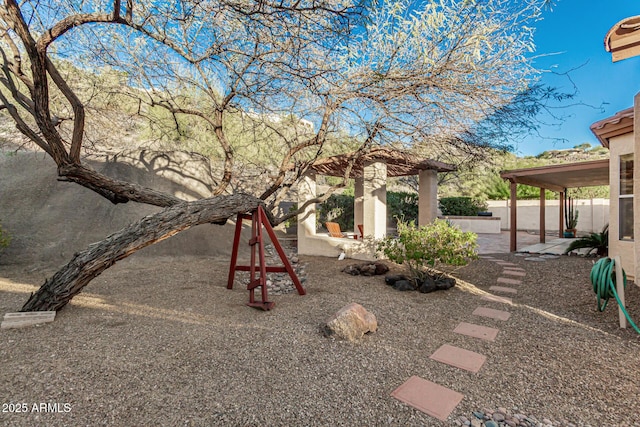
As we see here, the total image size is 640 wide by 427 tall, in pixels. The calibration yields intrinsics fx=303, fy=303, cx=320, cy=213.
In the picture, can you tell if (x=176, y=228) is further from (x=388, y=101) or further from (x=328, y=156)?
(x=328, y=156)

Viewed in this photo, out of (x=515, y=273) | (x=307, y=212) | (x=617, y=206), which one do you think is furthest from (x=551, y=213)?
(x=307, y=212)

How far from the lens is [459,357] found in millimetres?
2936

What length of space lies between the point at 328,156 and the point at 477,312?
205 inches

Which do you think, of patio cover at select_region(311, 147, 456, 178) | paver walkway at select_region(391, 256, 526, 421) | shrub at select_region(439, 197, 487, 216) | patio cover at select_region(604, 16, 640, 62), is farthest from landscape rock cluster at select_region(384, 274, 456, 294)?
shrub at select_region(439, 197, 487, 216)

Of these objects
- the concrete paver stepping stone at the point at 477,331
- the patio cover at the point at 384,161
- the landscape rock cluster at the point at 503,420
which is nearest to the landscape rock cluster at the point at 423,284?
the concrete paver stepping stone at the point at 477,331

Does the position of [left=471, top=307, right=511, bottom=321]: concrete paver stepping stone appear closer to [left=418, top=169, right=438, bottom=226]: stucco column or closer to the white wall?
[left=418, top=169, right=438, bottom=226]: stucco column

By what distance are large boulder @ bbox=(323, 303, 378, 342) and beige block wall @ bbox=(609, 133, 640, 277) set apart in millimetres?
5446

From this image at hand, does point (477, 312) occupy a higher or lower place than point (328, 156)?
lower

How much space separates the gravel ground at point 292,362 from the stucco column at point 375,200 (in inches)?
132

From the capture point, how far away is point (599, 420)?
2.06 m

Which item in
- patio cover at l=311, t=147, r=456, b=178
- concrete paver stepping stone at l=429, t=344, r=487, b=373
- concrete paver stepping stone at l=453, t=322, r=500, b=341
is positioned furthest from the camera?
patio cover at l=311, t=147, r=456, b=178

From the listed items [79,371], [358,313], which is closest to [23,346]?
[79,371]

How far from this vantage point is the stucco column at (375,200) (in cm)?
790

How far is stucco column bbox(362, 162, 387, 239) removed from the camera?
7902 millimetres
